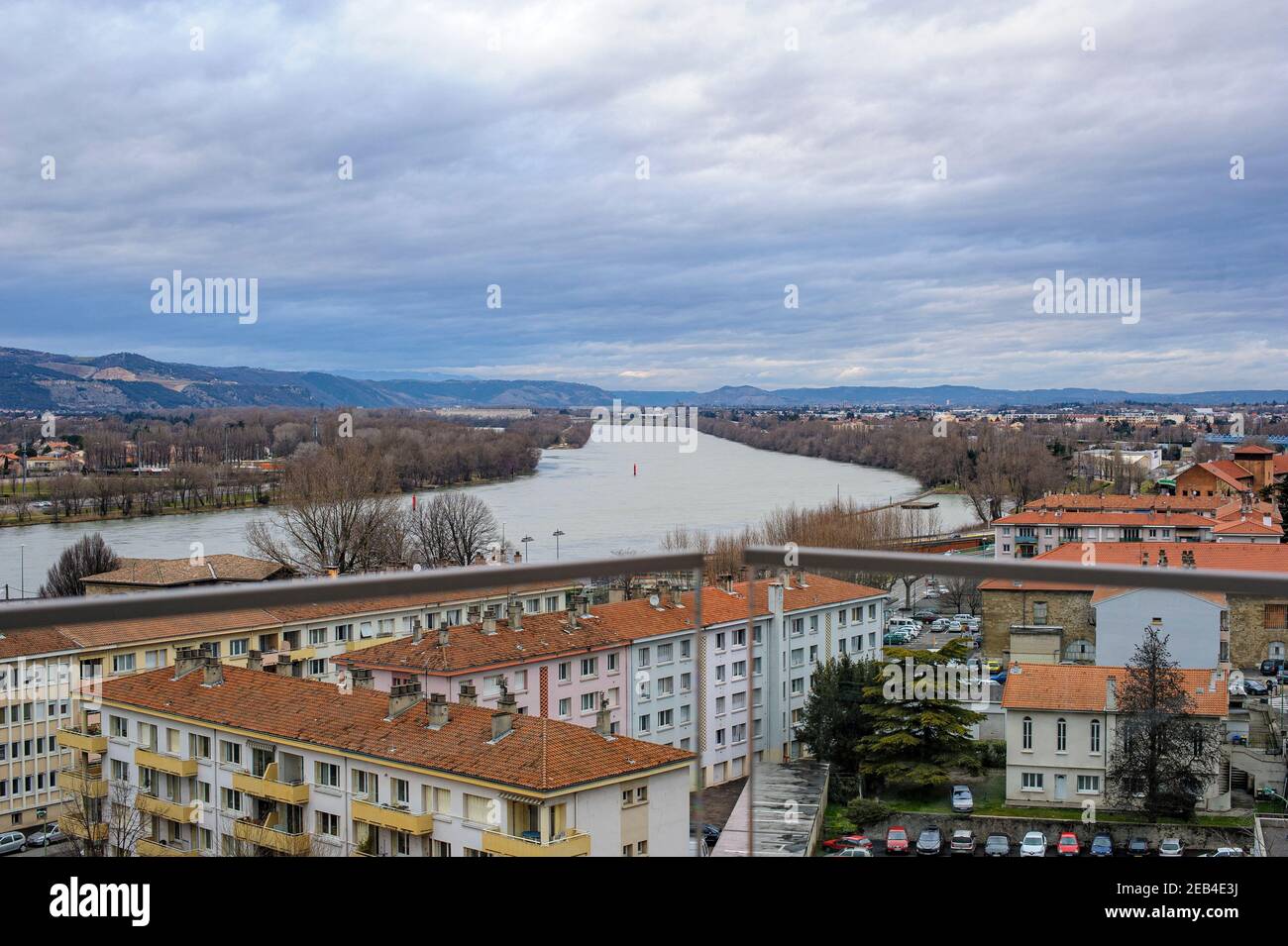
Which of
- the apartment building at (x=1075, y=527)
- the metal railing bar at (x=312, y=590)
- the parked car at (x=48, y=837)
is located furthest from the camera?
the apartment building at (x=1075, y=527)

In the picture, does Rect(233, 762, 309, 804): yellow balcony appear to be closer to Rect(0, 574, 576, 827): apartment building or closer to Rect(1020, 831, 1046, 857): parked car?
Rect(0, 574, 576, 827): apartment building

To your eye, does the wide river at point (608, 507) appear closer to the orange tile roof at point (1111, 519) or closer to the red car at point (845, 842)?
the orange tile roof at point (1111, 519)

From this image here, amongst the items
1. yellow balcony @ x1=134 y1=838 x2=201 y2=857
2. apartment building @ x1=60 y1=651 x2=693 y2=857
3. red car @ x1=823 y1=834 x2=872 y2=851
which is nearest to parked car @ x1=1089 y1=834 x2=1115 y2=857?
red car @ x1=823 y1=834 x2=872 y2=851

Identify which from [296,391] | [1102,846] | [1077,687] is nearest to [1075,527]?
[1077,687]

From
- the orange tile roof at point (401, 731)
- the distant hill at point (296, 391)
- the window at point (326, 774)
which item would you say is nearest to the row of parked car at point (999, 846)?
the orange tile roof at point (401, 731)

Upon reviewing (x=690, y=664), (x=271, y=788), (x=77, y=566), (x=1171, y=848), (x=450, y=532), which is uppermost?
(x=690, y=664)

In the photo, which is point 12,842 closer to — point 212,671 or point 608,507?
point 212,671
